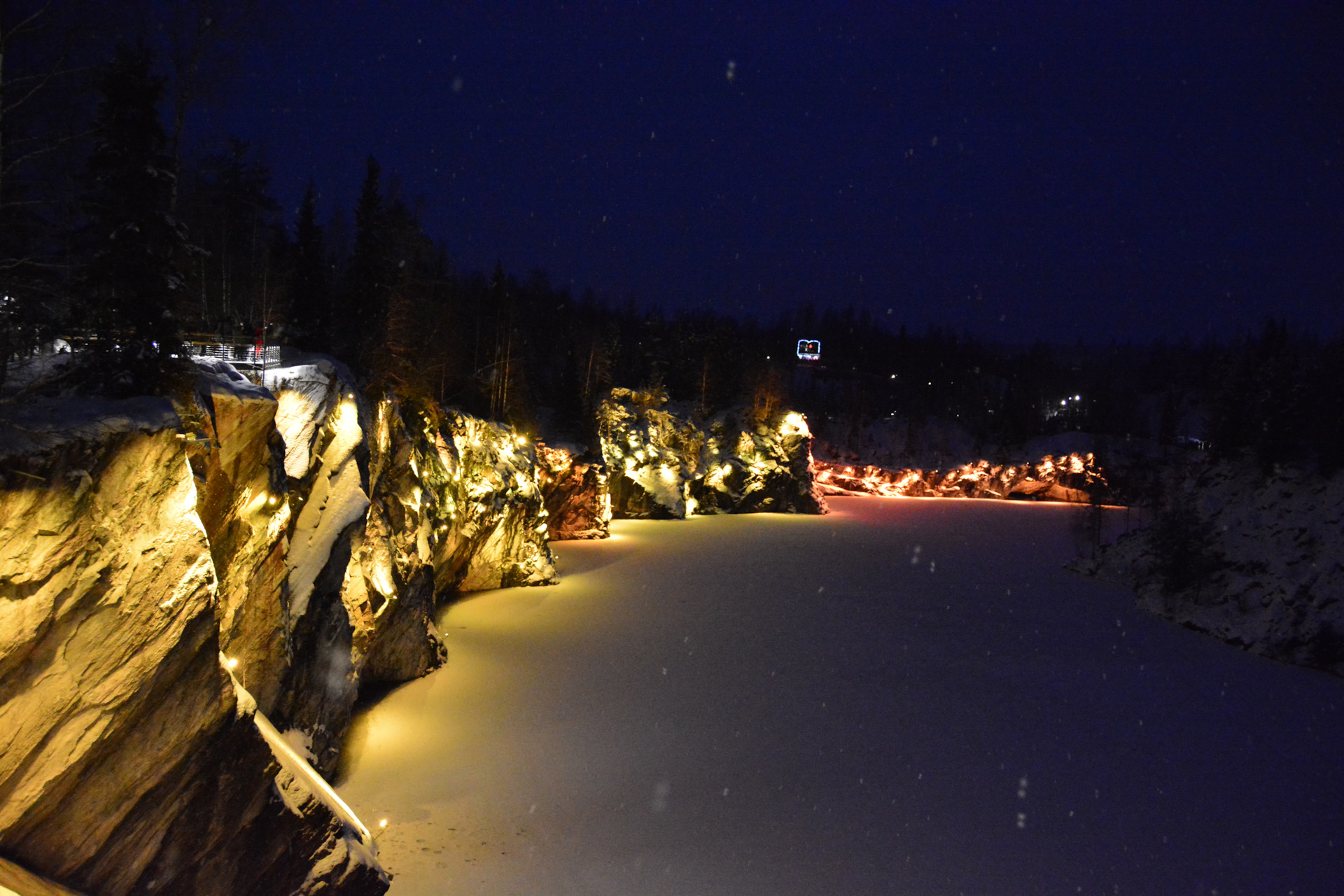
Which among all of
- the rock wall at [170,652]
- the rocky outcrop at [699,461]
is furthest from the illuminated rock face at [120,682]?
the rocky outcrop at [699,461]

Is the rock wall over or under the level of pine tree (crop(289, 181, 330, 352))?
under

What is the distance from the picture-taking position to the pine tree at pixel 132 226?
579 cm

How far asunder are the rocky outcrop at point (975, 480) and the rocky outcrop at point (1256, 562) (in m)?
33.3

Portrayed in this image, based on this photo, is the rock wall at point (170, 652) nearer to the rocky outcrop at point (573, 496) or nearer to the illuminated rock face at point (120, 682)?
the illuminated rock face at point (120, 682)

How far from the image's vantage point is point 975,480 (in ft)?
190

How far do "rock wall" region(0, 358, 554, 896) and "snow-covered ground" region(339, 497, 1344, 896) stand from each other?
2.02 m

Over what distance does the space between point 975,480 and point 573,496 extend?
142ft

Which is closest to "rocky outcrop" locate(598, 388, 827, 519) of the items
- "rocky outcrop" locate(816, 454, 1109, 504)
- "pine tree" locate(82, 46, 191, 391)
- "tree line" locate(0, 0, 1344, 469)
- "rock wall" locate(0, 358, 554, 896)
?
"tree line" locate(0, 0, 1344, 469)

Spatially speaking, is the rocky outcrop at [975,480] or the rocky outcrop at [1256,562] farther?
the rocky outcrop at [975,480]

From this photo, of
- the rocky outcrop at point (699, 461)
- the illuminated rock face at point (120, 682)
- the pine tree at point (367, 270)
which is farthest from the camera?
the rocky outcrop at point (699, 461)

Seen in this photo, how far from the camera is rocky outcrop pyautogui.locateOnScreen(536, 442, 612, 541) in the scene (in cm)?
2644

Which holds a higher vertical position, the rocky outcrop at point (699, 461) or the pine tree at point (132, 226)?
the pine tree at point (132, 226)

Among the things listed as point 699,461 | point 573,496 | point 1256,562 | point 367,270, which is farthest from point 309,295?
point 1256,562

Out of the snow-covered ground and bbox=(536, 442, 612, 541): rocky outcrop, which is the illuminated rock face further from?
bbox=(536, 442, 612, 541): rocky outcrop
